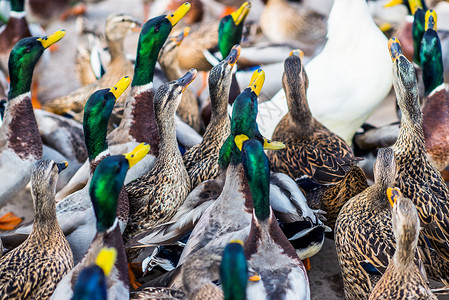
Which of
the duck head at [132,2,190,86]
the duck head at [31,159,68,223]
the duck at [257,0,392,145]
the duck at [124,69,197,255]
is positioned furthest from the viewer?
the duck at [257,0,392,145]

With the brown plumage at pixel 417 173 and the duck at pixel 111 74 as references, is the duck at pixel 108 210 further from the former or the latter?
the duck at pixel 111 74

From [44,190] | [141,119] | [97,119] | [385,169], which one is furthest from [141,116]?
[385,169]

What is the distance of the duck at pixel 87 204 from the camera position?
3.18 metres

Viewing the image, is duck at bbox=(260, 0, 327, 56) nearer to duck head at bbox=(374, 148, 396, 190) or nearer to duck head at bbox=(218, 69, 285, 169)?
duck head at bbox=(218, 69, 285, 169)

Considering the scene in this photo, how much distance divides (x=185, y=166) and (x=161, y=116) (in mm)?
426

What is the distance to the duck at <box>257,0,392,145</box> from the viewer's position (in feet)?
14.3

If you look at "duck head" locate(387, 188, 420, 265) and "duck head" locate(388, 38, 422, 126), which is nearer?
"duck head" locate(387, 188, 420, 265)

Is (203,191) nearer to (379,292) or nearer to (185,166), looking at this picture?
(185,166)

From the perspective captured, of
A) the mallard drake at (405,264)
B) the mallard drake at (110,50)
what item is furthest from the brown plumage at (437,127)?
the mallard drake at (110,50)

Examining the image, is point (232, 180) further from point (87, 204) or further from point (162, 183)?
point (87, 204)

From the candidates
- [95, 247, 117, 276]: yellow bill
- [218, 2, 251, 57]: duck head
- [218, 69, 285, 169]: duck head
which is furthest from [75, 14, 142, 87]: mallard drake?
[95, 247, 117, 276]: yellow bill

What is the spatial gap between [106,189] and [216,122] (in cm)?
128

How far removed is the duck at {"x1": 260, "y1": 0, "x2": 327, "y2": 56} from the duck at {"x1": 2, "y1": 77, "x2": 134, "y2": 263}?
327 cm

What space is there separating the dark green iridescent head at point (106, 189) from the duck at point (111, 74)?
1946 millimetres
